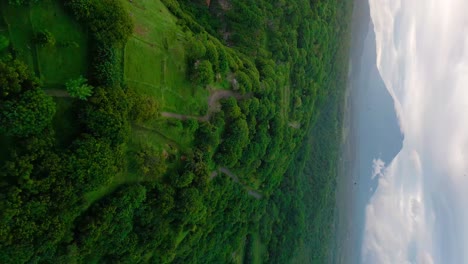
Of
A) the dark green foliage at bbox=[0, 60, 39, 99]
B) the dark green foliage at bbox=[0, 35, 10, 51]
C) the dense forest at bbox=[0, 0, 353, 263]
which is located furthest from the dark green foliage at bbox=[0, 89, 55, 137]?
the dark green foliage at bbox=[0, 35, 10, 51]

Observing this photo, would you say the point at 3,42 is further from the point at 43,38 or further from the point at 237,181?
the point at 237,181

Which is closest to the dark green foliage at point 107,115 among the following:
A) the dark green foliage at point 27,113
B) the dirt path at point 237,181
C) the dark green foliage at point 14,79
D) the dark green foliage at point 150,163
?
the dark green foliage at point 27,113

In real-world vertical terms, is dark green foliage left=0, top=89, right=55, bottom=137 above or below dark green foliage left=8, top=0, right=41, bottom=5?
below

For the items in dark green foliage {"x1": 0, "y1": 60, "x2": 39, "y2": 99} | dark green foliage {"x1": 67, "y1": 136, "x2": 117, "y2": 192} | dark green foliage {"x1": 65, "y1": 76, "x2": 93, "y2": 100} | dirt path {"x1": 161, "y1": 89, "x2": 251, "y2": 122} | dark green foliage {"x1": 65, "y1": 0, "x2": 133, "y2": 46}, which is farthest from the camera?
dirt path {"x1": 161, "y1": 89, "x2": 251, "y2": 122}

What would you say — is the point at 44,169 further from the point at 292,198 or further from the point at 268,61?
the point at 292,198

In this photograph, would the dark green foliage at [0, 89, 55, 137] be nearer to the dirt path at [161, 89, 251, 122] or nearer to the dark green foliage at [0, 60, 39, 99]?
the dark green foliage at [0, 60, 39, 99]

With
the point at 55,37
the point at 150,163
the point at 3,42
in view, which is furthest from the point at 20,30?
the point at 150,163
